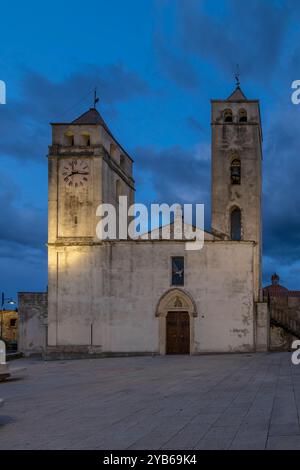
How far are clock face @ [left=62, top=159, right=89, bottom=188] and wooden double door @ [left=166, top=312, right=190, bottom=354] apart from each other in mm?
8781

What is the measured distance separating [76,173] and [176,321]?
9.79 meters

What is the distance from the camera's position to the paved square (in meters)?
8.98

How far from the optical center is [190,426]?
10.1m

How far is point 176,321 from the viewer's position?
33719mm

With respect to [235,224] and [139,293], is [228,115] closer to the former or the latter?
[235,224]

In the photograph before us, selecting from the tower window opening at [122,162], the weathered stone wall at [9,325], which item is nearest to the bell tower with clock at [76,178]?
the tower window opening at [122,162]

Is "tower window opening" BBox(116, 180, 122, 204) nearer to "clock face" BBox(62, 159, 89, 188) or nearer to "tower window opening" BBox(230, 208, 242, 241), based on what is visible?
"clock face" BBox(62, 159, 89, 188)

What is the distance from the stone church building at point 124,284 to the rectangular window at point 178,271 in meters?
0.05

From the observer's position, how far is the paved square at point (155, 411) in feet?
29.5

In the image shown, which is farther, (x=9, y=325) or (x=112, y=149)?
(x=9, y=325)

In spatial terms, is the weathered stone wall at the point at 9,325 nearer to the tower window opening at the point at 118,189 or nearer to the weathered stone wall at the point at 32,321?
the weathered stone wall at the point at 32,321

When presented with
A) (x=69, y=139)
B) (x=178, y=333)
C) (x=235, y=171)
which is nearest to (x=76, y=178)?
(x=69, y=139)

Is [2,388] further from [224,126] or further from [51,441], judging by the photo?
[224,126]
